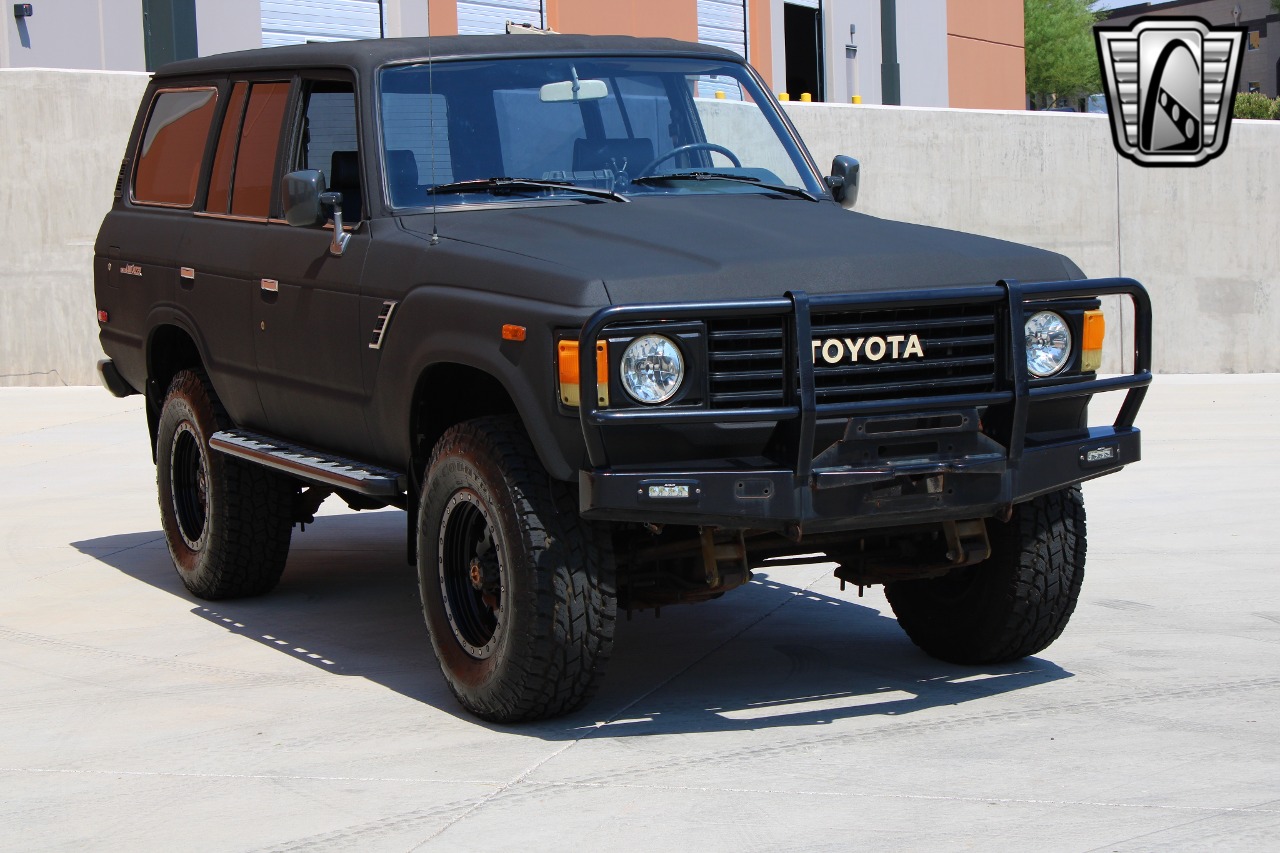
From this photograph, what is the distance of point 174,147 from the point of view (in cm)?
804

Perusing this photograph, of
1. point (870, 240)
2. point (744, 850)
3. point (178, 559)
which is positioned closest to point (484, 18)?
point (178, 559)

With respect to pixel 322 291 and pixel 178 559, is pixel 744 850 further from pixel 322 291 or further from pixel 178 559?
pixel 178 559

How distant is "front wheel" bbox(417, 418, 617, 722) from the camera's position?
5.27 metres

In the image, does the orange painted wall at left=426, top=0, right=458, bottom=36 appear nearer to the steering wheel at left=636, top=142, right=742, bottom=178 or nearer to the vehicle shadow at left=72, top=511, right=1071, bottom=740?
the vehicle shadow at left=72, top=511, right=1071, bottom=740

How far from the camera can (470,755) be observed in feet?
17.4

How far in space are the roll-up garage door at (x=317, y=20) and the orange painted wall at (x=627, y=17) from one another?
9.58 feet

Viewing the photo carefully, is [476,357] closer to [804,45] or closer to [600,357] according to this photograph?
[600,357]

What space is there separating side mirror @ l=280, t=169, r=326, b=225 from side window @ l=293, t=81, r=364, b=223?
0.16 metres

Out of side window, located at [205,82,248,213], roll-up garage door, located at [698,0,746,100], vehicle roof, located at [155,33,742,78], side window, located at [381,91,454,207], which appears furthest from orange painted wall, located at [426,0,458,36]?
side window, located at [381,91,454,207]

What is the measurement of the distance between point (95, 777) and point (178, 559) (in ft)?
9.05

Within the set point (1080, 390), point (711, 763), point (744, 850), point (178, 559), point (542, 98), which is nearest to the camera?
point (744, 850)
